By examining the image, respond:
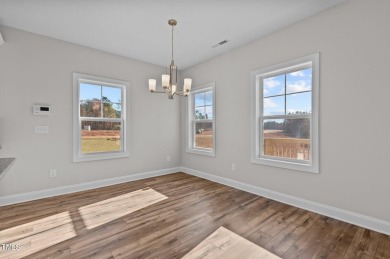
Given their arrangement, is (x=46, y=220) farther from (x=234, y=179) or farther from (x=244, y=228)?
(x=234, y=179)

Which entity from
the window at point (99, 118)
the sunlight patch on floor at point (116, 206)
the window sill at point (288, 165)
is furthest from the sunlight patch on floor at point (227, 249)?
the window at point (99, 118)

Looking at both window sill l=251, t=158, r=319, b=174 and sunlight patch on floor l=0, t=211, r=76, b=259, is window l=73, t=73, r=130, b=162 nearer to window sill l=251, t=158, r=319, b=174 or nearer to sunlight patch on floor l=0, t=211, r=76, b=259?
sunlight patch on floor l=0, t=211, r=76, b=259

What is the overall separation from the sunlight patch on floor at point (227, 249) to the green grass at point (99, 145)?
9.33 ft

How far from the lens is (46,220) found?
7.55 feet

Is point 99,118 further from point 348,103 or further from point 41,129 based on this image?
point 348,103

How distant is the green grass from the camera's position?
137 inches

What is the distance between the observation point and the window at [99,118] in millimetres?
3341

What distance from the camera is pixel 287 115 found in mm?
2875

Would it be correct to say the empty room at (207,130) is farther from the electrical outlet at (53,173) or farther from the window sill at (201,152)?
the window sill at (201,152)

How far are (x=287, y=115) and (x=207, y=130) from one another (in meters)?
1.86

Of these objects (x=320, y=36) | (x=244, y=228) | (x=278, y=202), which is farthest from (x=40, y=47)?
(x=278, y=202)

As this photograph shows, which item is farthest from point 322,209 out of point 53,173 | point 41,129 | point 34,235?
point 41,129

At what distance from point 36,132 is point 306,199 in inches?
173

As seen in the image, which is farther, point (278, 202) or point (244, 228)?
point (278, 202)
